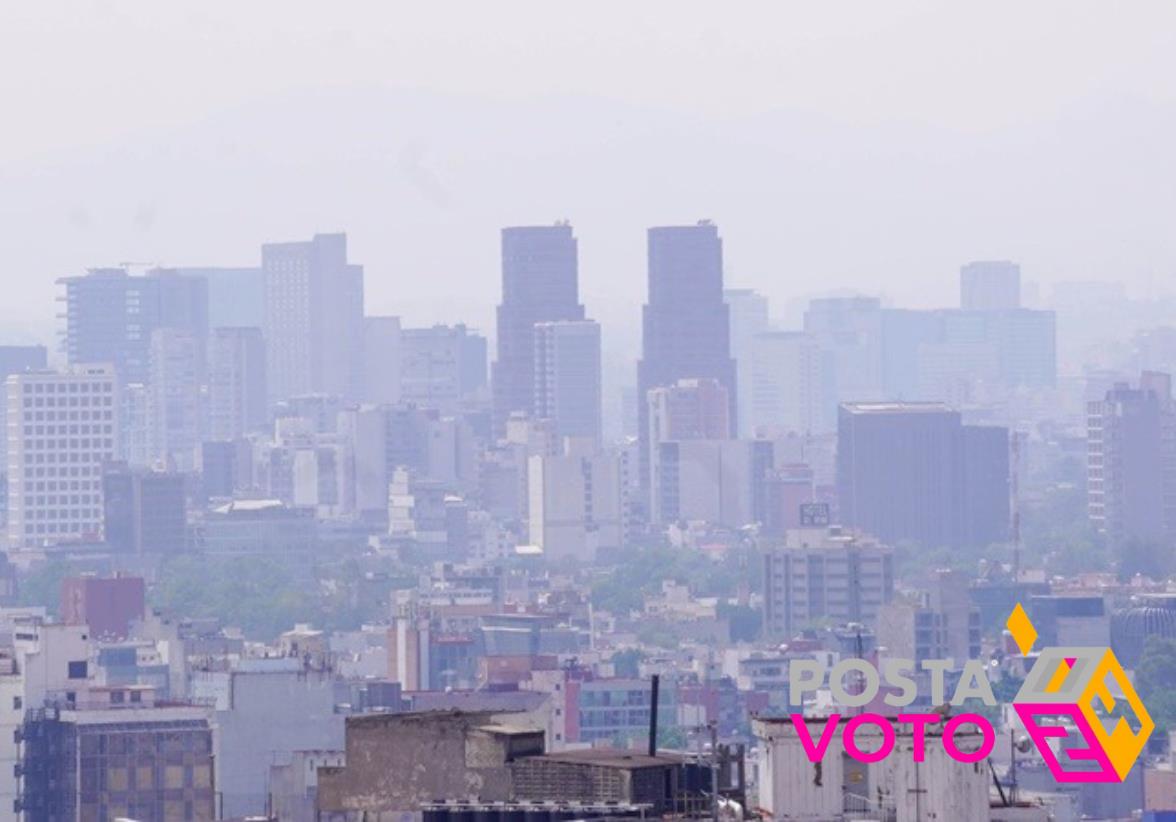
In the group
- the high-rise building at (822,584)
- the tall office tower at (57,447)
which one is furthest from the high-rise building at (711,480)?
the high-rise building at (822,584)

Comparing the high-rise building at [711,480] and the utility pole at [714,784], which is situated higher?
the high-rise building at [711,480]

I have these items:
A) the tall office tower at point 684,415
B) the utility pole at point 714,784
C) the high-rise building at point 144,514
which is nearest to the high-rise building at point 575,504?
the tall office tower at point 684,415

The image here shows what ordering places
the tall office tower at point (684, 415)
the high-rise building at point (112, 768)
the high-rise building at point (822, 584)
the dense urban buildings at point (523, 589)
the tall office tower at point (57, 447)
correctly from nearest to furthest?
the dense urban buildings at point (523, 589) → the high-rise building at point (112, 768) → the high-rise building at point (822, 584) → the tall office tower at point (57, 447) → the tall office tower at point (684, 415)

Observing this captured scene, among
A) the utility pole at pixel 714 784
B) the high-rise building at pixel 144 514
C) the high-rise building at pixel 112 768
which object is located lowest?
the high-rise building at pixel 112 768

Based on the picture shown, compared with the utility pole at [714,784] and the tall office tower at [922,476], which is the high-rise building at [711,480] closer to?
the tall office tower at [922,476]

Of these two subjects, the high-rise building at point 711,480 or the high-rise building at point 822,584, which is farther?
the high-rise building at point 711,480

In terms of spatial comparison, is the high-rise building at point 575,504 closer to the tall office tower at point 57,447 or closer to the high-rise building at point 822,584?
the tall office tower at point 57,447

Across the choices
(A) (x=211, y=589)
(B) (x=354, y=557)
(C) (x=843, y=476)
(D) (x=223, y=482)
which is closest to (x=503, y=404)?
(D) (x=223, y=482)

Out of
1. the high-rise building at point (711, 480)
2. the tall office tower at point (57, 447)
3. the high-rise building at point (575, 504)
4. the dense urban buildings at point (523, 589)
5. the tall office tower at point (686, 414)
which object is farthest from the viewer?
the tall office tower at point (686, 414)
